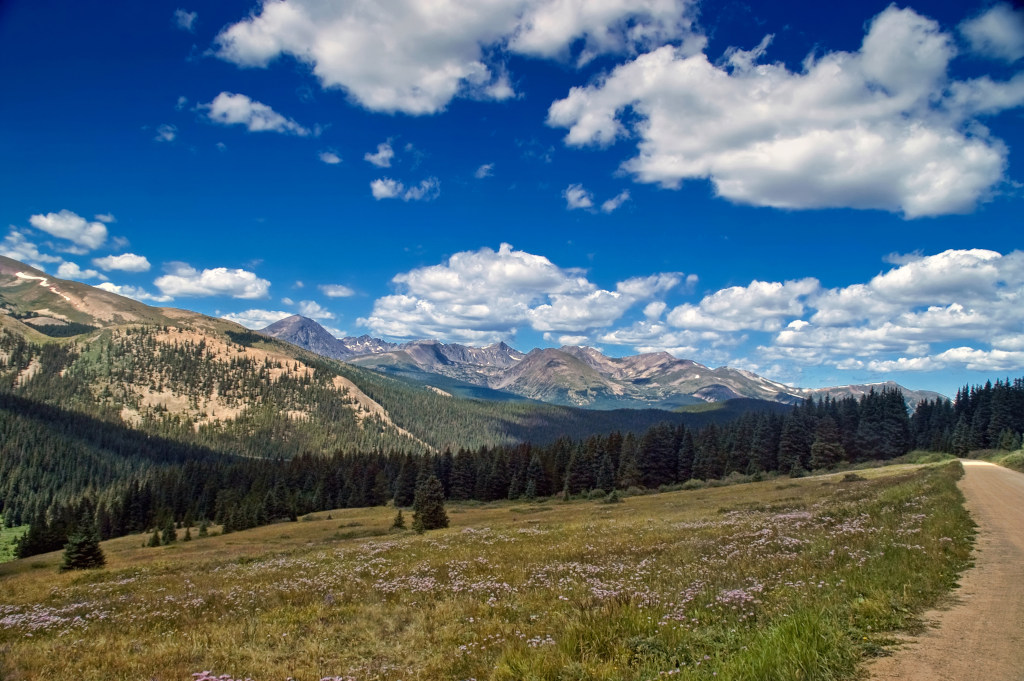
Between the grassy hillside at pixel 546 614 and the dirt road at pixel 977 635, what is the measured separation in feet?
1.38

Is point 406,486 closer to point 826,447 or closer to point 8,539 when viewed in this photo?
point 826,447

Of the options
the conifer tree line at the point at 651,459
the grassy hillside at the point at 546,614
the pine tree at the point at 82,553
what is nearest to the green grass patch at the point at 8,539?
the conifer tree line at the point at 651,459

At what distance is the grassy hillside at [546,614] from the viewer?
7898 mm

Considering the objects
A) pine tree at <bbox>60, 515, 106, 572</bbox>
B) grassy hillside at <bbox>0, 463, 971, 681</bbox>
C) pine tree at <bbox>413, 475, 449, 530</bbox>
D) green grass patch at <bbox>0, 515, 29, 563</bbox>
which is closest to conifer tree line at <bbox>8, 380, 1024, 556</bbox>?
green grass patch at <bbox>0, 515, 29, 563</bbox>

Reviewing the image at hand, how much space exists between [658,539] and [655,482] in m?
85.8

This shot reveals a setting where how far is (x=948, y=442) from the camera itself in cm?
9938

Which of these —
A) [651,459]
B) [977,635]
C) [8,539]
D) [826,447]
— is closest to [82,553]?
[977,635]

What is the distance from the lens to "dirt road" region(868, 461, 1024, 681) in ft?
21.1

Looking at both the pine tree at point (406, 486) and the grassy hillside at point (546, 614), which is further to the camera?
the pine tree at point (406, 486)

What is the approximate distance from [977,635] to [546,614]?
7.66 meters

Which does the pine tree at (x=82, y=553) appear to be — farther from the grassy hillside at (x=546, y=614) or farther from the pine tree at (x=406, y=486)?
the pine tree at (x=406, y=486)

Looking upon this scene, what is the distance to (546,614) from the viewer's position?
1098 centimetres

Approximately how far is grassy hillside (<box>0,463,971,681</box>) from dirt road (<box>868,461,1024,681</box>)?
1.38 feet

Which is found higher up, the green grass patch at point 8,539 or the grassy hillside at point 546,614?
the grassy hillside at point 546,614
